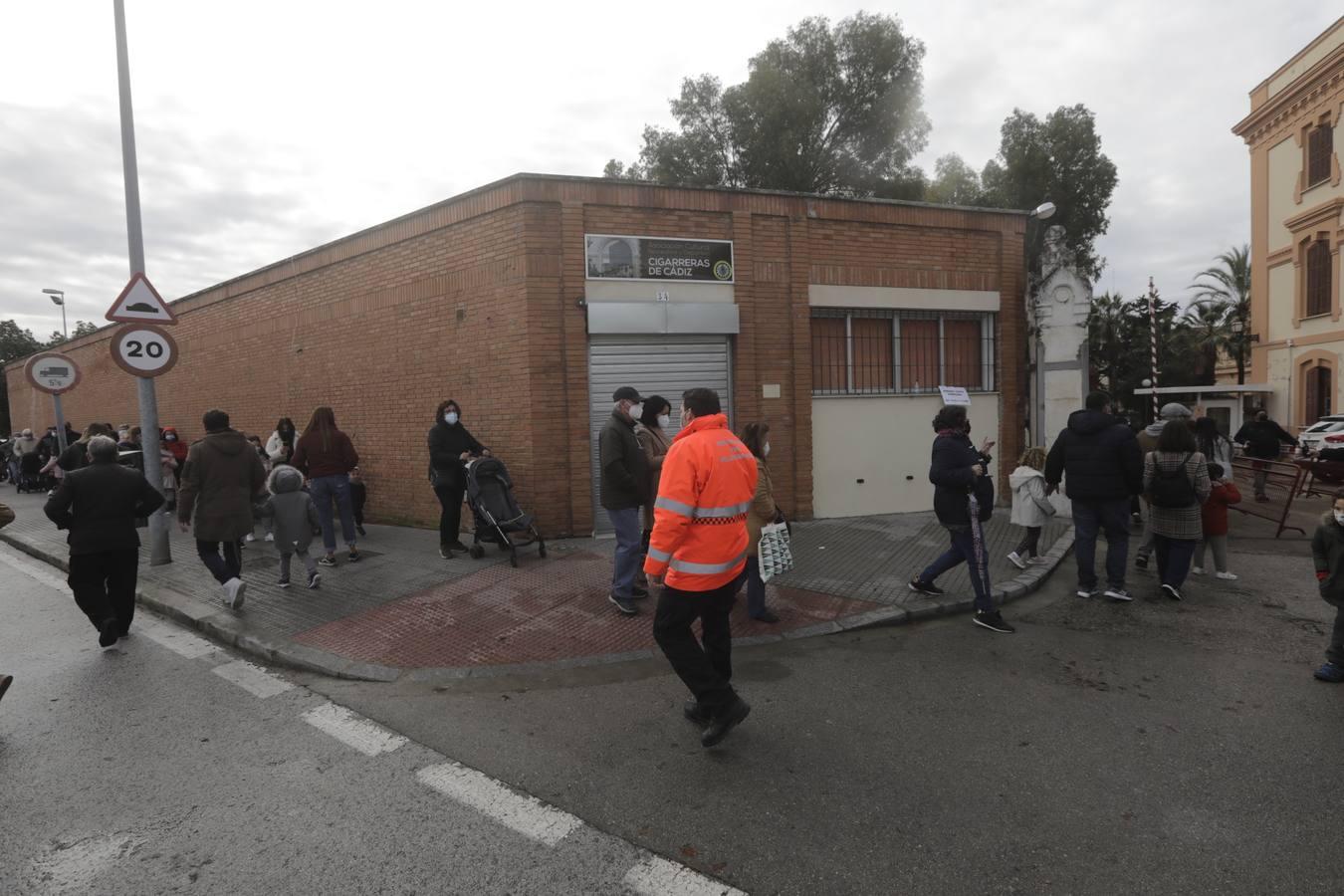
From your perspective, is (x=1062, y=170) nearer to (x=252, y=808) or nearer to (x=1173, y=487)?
(x=1173, y=487)

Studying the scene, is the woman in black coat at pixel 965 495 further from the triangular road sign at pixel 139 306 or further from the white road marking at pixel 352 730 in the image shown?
the triangular road sign at pixel 139 306

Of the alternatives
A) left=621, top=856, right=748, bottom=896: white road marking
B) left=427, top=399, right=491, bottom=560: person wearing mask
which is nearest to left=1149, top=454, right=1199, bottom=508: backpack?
left=621, top=856, right=748, bottom=896: white road marking

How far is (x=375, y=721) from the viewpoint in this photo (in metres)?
4.04

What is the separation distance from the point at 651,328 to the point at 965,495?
4.55 meters

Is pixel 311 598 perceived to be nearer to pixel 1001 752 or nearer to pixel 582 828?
pixel 582 828

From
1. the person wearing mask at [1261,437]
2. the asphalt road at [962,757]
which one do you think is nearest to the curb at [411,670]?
the asphalt road at [962,757]

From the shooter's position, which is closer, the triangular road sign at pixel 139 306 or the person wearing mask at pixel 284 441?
the triangular road sign at pixel 139 306

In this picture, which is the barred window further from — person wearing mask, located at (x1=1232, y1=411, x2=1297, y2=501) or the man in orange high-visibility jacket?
the man in orange high-visibility jacket

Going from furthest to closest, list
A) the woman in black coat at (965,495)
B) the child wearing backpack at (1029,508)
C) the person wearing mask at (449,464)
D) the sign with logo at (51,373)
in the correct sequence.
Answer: the sign with logo at (51,373) < the person wearing mask at (449,464) < the child wearing backpack at (1029,508) < the woman in black coat at (965,495)

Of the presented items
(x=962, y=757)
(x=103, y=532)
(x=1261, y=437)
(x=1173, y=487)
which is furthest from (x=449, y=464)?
(x=1261, y=437)

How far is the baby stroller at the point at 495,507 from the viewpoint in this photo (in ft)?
24.3

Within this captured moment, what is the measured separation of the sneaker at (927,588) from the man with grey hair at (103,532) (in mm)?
6438

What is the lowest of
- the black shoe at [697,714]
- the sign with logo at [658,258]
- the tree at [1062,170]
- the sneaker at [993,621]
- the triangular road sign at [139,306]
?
the sneaker at [993,621]

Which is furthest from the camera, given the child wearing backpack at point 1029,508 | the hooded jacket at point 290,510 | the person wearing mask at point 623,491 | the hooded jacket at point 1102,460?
the child wearing backpack at point 1029,508
